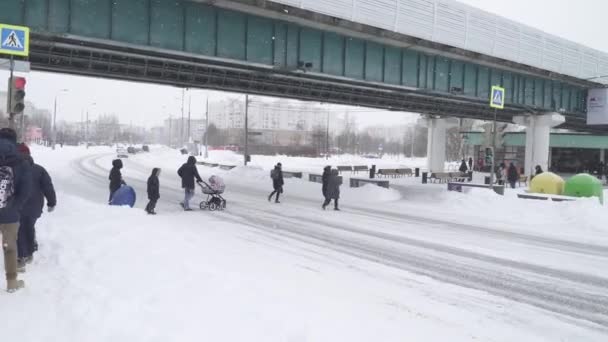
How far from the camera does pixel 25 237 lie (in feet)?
22.5

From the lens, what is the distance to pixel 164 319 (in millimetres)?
5023

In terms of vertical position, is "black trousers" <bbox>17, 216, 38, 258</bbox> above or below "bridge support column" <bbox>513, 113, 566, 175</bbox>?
below

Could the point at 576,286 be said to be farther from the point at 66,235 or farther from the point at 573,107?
the point at 573,107

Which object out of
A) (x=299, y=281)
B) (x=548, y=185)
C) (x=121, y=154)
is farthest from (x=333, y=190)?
(x=121, y=154)

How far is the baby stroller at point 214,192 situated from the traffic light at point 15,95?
5.69 m

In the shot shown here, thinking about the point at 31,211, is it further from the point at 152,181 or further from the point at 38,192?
the point at 152,181

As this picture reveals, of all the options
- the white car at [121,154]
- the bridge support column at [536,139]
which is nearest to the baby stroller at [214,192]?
the bridge support column at [536,139]

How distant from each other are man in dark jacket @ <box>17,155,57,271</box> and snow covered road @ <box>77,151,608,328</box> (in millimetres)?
5575

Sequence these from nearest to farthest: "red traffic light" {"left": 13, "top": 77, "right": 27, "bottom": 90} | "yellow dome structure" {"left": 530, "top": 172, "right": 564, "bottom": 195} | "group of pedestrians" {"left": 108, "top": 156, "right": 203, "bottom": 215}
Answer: "red traffic light" {"left": 13, "top": 77, "right": 27, "bottom": 90}, "group of pedestrians" {"left": 108, "top": 156, "right": 203, "bottom": 215}, "yellow dome structure" {"left": 530, "top": 172, "right": 564, "bottom": 195}

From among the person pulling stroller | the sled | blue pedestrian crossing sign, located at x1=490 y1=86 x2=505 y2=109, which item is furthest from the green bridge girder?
the sled

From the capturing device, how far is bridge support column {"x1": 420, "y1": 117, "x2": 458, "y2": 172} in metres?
45.2

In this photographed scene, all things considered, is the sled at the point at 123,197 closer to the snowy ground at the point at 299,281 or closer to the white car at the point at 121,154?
the snowy ground at the point at 299,281

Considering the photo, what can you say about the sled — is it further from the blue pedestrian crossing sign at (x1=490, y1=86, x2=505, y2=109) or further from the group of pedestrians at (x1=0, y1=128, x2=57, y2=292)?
the blue pedestrian crossing sign at (x1=490, y1=86, x2=505, y2=109)

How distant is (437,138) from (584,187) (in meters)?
25.8
